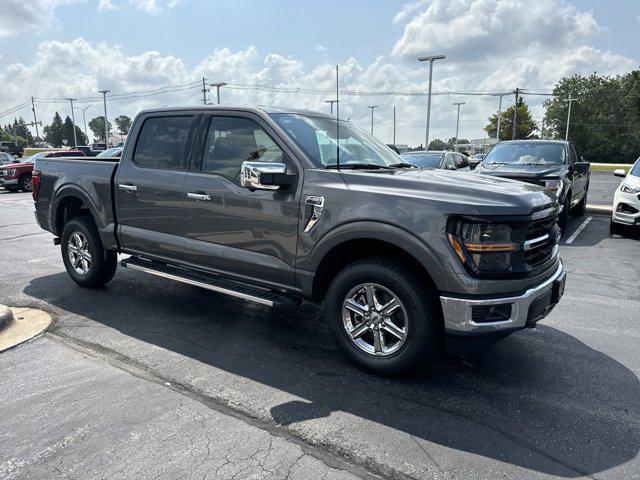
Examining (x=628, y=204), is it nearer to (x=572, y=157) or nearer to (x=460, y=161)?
(x=572, y=157)

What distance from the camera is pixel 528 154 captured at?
10250 millimetres

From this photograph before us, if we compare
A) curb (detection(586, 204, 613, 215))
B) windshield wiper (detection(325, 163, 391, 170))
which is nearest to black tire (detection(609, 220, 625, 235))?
curb (detection(586, 204, 613, 215))

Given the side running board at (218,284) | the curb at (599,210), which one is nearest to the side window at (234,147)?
the side running board at (218,284)

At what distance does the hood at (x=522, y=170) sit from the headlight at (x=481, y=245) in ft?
19.5

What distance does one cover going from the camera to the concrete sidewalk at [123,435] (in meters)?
2.68

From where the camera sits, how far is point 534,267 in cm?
350

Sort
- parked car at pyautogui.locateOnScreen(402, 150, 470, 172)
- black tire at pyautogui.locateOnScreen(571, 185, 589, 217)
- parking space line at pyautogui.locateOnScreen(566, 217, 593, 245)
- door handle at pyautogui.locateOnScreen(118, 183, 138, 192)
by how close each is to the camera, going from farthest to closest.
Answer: parked car at pyautogui.locateOnScreen(402, 150, 470, 172), black tire at pyautogui.locateOnScreen(571, 185, 589, 217), parking space line at pyautogui.locateOnScreen(566, 217, 593, 245), door handle at pyautogui.locateOnScreen(118, 183, 138, 192)

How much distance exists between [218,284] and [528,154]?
7984 millimetres

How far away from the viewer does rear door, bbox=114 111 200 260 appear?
481 cm

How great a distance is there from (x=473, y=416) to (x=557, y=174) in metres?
6.96

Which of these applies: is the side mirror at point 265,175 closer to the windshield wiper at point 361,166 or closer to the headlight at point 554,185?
the windshield wiper at point 361,166

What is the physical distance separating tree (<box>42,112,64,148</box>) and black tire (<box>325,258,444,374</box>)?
132 meters

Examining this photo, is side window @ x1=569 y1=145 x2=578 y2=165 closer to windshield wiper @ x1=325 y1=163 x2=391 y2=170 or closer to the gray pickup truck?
the gray pickup truck

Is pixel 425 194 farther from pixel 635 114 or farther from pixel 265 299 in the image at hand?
pixel 635 114
